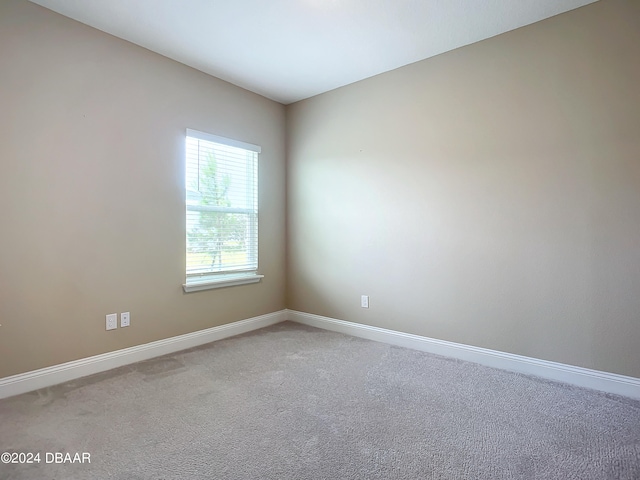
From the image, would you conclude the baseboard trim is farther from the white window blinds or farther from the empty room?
the white window blinds

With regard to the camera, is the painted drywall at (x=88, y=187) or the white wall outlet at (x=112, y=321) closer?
the painted drywall at (x=88, y=187)

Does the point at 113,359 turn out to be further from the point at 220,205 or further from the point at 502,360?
the point at 502,360

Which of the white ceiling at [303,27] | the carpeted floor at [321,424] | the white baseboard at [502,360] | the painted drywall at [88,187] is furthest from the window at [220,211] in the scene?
the white baseboard at [502,360]

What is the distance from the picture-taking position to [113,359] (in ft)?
8.74

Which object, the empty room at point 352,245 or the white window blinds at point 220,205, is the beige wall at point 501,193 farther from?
the white window blinds at point 220,205

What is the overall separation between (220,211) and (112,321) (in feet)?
4.42

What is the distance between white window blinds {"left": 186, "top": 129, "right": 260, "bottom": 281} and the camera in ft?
10.5

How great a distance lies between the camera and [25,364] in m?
2.26

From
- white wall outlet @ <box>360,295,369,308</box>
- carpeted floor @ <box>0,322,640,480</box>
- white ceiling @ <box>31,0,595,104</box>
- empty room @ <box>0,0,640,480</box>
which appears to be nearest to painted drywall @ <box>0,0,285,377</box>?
empty room @ <box>0,0,640,480</box>

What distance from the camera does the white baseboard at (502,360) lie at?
88.4 inches

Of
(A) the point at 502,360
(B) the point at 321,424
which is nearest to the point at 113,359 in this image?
(B) the point at 321,424

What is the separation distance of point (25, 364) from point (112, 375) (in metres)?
0.53

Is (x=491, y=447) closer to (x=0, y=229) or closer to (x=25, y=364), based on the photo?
(x=25, y=364)

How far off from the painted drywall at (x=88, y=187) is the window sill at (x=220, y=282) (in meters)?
0.08
